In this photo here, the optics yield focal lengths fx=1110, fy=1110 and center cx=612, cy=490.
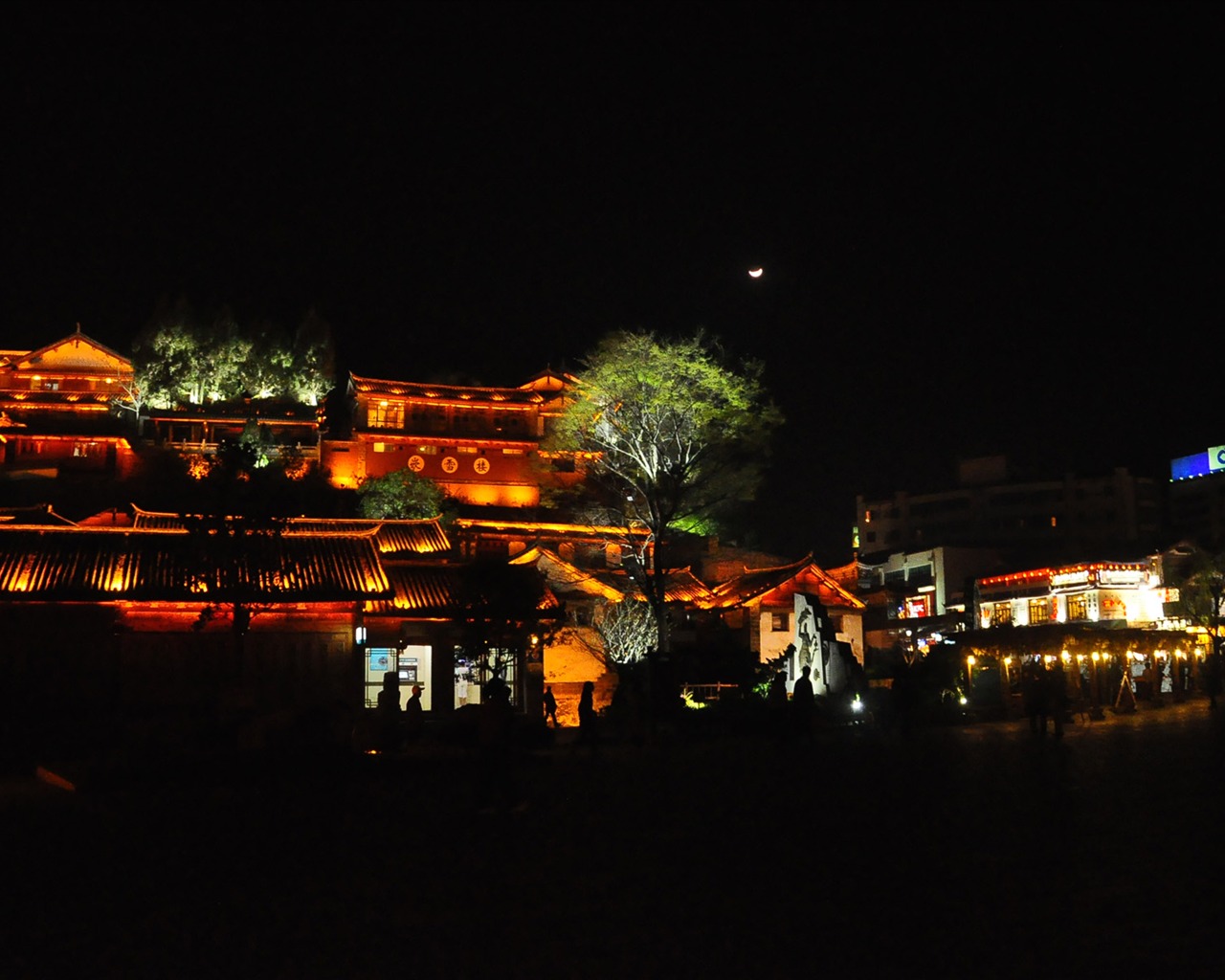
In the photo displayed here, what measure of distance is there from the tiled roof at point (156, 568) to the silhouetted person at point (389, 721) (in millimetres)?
8822

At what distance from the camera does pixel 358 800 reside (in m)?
15.2

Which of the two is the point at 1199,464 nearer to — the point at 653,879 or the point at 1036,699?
the point at 1036,699

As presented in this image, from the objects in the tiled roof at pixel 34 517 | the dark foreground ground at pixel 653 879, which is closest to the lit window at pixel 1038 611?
the dark foreground ground at pixel 653 879

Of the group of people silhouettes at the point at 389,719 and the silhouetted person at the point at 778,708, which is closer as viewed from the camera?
the group of people silhouettes at the point at 389,719

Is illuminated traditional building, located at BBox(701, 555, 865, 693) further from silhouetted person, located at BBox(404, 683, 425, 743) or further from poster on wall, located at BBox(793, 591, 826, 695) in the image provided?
silhouetted person, located at BBox(404, 683, 425, 743)

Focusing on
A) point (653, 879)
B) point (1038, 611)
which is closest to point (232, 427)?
point (1038, 611)

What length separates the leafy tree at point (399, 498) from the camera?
53.7 m

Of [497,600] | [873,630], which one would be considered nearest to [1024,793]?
[497,600]

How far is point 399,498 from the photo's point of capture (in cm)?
5428

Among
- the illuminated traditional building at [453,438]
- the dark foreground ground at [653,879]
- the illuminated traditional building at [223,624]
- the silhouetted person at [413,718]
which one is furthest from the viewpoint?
the illuminated traditional building at [453,438]

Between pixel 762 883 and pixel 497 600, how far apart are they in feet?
71.0

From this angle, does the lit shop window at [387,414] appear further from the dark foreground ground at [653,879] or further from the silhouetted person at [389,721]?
the dark foreground ground at [653,879]

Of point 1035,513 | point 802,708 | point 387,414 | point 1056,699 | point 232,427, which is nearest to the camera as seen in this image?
point 1056,699

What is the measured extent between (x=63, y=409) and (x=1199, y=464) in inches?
2820
